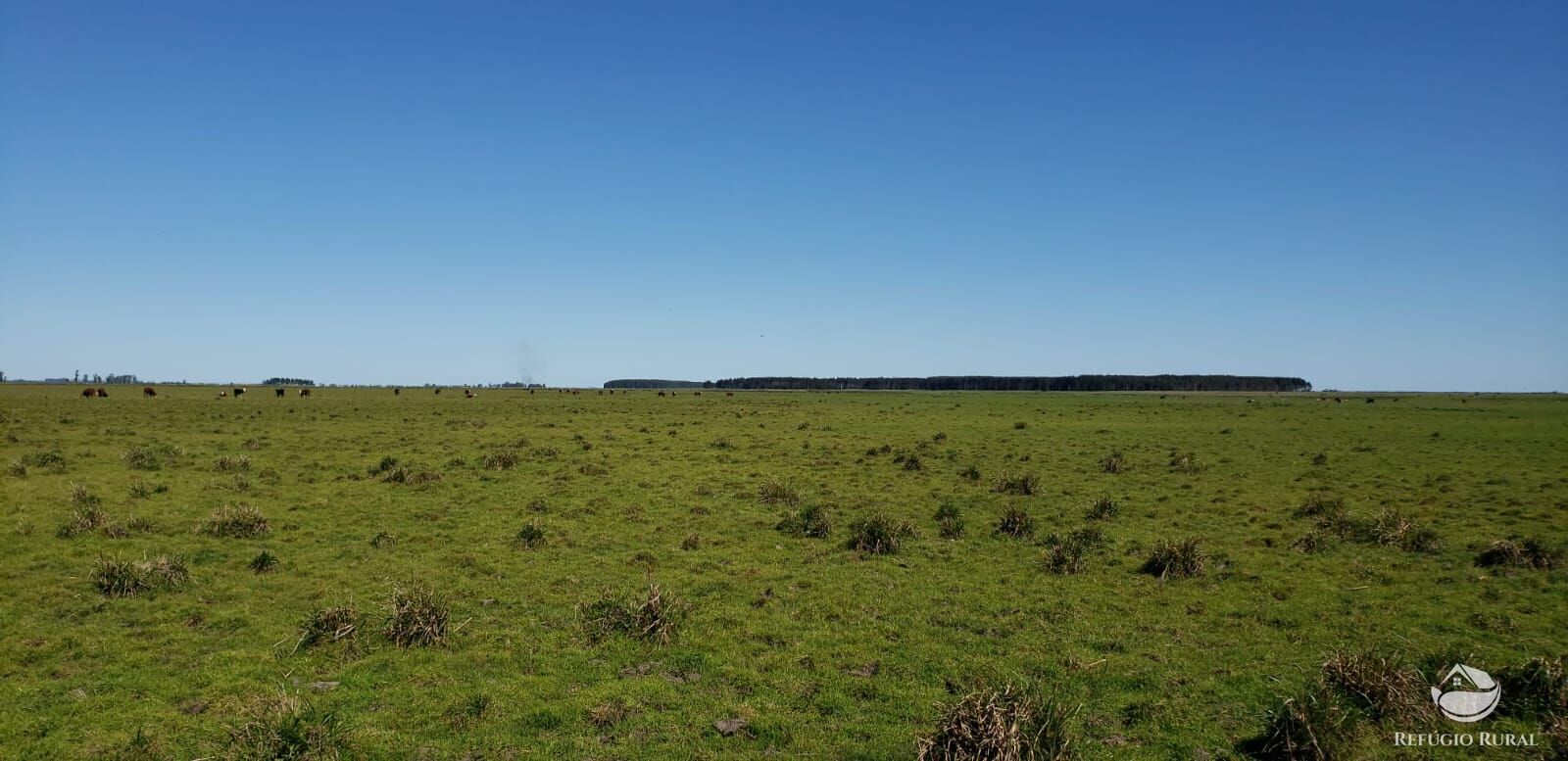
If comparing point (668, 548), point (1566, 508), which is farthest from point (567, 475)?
point (1566, 508)

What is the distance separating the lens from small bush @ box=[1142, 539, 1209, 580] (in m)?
16.2

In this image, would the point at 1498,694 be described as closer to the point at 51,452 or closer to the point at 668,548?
the point at 668,548

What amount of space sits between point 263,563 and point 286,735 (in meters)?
A: 10.0

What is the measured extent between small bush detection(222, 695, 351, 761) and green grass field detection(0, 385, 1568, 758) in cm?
10

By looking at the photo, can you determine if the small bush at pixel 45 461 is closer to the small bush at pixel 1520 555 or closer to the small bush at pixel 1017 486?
the small bush at pixel 1017 486

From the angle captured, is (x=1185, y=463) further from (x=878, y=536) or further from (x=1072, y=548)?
(x=878, y=536)

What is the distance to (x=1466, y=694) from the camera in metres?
9.36

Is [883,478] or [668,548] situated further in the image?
[883,478]

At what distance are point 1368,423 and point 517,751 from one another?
73.6m

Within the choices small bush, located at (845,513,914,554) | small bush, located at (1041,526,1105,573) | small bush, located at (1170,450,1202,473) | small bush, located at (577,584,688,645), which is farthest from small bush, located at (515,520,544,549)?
small bush, located at (1170,450,1202,473)

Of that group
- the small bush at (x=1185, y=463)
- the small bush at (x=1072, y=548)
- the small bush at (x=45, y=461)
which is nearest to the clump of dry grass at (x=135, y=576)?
the small bush at (x=1072, y=548)

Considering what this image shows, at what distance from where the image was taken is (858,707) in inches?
388

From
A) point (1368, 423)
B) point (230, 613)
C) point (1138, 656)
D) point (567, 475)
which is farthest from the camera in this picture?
point (1368, 423)

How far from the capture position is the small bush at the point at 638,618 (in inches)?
484
